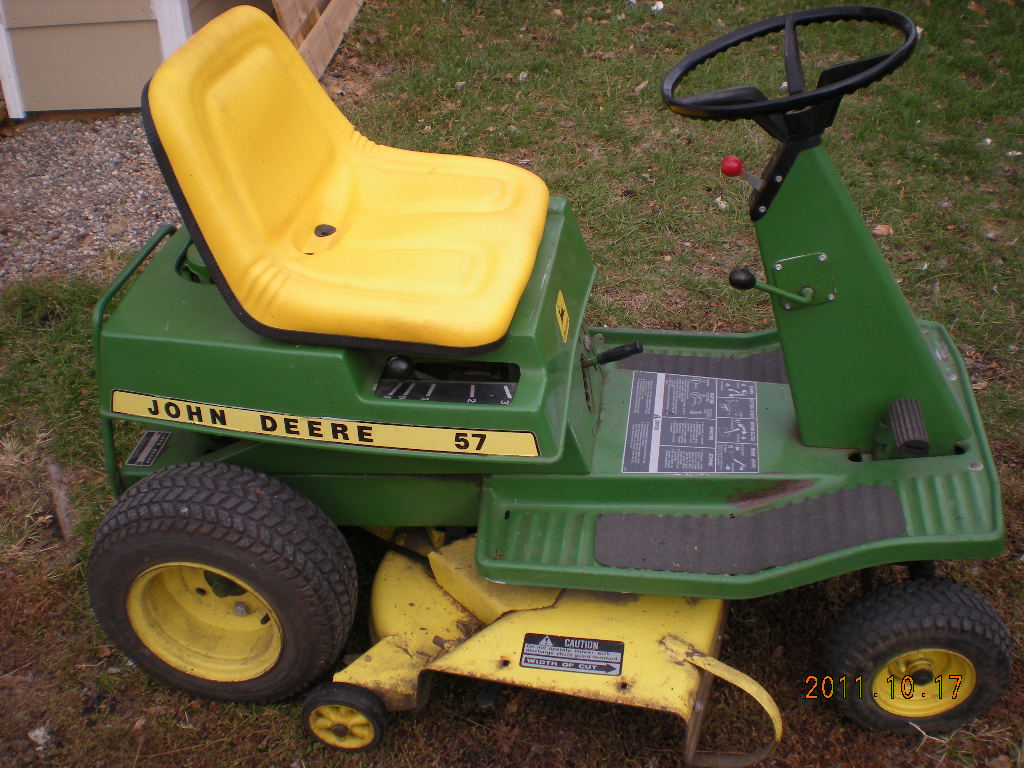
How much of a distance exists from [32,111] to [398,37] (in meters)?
2.15

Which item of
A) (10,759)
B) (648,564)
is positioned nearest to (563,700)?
(648,564)

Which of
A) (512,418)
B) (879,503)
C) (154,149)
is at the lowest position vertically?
(879,503)

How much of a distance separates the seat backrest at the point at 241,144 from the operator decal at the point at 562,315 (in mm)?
635

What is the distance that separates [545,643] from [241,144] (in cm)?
136

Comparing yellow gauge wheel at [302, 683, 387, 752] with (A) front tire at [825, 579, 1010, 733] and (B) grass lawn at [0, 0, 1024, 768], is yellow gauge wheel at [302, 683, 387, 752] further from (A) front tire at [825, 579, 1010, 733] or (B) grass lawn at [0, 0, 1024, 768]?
(A) front tire at [825, 579, 1010, 733]

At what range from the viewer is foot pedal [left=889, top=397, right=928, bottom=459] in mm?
2107

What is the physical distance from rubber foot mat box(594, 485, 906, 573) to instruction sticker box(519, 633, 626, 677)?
201mm

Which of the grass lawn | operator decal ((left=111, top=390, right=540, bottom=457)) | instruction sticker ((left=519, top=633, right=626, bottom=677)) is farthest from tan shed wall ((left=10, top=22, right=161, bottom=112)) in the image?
instruction sticker ((left=519, top=633, right=626, bottom=677))

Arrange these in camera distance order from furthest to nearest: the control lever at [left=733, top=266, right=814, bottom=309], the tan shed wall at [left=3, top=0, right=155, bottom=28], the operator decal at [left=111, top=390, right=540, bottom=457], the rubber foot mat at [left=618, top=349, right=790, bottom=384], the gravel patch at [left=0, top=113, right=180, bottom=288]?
the tan shed wall at [left=3, top=0, right=155, bottom=28]
the gravel patch at [left=0, top=113, right=180, bottom=288]
the rubber foot mat at [left=618, top=349, right=790, bottom=384]
the control lever at [left=733, top=266, right=814, bottom=309]
the operator decal at [left=111, top=390, right=540, bottom=457]

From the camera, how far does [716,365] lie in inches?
114

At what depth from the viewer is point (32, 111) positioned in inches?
202

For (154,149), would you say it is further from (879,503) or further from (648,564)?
(879,503)

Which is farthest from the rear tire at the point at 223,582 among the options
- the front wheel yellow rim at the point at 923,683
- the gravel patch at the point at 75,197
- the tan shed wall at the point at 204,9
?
the tan shed wall at the point at 204,9

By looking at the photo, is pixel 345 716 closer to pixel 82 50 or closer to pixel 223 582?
pixel 223 582
